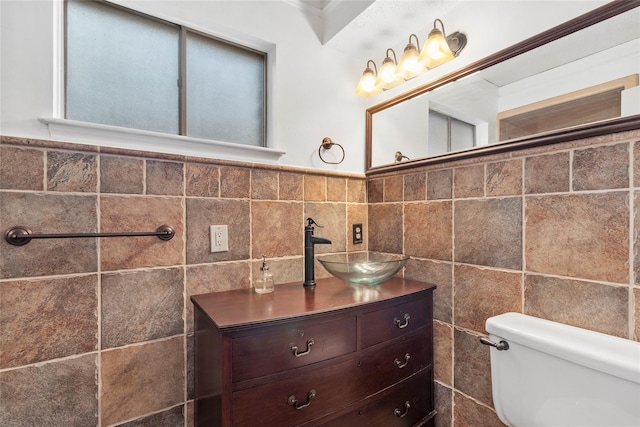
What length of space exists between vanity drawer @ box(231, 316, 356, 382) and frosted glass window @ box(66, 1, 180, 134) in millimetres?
993

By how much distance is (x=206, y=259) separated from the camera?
4.20ft

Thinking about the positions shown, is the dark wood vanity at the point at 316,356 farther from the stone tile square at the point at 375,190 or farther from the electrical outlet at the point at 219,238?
the stone tile square at the point at 375,190

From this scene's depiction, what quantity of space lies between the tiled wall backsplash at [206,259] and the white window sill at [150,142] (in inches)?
1.9

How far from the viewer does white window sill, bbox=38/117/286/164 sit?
40.8 inches

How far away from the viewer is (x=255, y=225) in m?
1.40

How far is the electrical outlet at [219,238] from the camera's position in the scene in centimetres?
128

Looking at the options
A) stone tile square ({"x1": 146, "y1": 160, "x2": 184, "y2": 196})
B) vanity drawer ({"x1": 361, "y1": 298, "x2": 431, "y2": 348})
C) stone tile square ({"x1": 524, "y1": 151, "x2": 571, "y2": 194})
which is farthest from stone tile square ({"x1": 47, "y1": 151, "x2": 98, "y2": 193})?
stone tile square ({"x1": 524, "y1": 151, "x2": 571, "y2": 194})

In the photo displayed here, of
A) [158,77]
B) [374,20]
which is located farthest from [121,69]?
[374,20]

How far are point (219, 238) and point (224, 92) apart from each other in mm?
733

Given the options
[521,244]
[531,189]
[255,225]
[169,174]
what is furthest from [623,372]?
[169,174]

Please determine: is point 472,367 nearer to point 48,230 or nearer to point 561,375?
point 561,375

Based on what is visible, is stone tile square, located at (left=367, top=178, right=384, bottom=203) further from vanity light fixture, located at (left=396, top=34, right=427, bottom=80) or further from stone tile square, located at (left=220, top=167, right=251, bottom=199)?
stone tile square, located at (left=220, top=167, right=251, bottom=199)

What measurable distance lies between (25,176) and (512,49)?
1.84 metres

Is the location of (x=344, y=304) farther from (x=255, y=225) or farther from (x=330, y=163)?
(x=330, y=163)
